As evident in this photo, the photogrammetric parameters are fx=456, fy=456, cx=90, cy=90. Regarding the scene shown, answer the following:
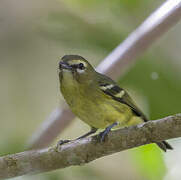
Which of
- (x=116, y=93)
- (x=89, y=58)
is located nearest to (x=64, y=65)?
(x=116, y=93)

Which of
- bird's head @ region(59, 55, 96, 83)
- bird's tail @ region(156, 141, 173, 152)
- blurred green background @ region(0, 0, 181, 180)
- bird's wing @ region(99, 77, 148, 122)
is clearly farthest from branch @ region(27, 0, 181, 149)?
bird's tail @ region(156, 141, 173, 152)

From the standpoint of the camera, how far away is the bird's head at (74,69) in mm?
3602

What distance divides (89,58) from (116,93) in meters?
2.33

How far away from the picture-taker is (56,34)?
4820 millimetres

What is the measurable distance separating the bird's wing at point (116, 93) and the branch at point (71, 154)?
2.62 ft

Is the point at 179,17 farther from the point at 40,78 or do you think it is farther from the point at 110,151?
the point at 40,78

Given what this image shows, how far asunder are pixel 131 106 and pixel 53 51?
2.83 m

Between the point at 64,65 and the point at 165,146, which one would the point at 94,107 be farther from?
the point at 165,146

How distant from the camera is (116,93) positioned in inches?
153

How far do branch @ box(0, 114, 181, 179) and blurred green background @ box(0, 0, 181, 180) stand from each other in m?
0.66

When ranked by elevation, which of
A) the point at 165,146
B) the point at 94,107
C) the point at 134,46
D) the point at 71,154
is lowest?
the point at 165,146

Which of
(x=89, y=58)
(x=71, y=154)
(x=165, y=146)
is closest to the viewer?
(x=71, y=154)

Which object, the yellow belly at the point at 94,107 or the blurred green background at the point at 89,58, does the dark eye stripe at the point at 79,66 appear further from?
the blurred green background at the point at 89,58

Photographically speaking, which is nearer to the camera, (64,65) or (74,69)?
(64,65)
